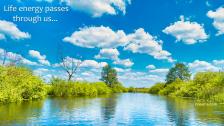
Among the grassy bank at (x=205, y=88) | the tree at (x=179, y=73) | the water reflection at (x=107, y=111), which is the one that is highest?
the tree at (x=179, y=73)

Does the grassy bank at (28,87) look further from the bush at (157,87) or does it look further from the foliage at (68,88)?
the bush at (157,87)

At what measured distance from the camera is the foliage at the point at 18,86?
5753cm

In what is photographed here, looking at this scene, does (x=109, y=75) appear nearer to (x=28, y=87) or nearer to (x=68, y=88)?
(x=68, y=88)

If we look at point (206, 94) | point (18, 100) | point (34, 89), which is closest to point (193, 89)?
point (206, 94)

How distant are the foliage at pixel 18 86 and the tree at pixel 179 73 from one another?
71.3 m

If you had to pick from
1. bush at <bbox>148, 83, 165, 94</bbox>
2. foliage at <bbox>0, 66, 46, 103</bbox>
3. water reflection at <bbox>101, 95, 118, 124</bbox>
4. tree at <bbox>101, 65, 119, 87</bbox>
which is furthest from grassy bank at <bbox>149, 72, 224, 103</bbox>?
tree at <bbox>101, 65, 119, 87</bbox>

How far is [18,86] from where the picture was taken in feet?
213

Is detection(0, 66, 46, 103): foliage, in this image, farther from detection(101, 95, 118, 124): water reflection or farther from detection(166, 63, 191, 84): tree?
detection(166, 63, 191, 84): tree

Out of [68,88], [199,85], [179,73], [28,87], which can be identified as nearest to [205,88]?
[199,85]

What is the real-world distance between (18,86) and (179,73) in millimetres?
84911

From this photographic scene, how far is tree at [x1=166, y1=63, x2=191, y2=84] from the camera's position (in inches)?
5468

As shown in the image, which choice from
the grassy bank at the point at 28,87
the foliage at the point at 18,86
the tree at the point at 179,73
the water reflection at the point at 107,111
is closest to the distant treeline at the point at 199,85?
the tree at the point at 179,73

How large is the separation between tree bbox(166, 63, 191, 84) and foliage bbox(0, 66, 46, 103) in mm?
71303

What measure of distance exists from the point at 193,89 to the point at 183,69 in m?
46.2
